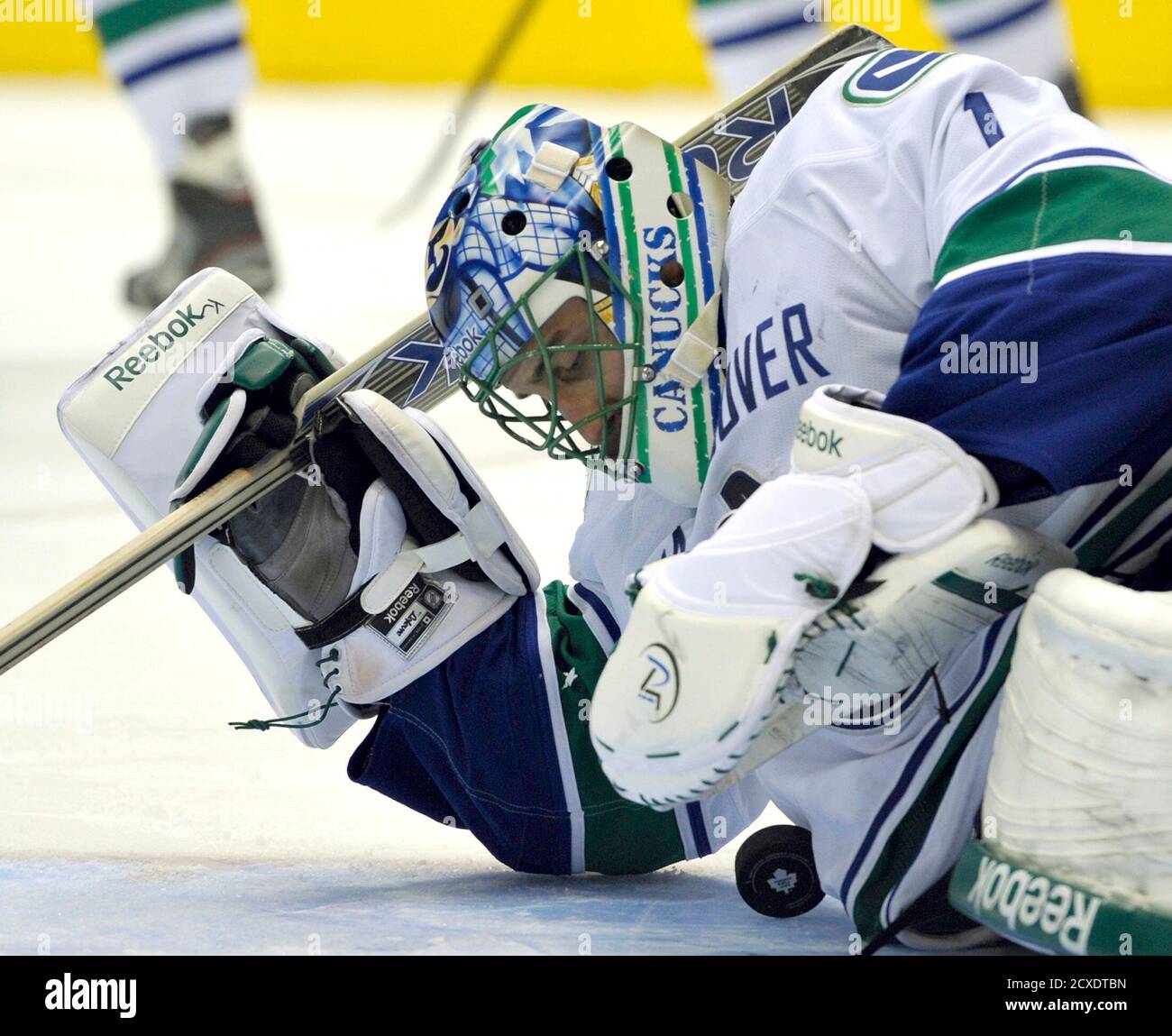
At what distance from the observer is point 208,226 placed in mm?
5031

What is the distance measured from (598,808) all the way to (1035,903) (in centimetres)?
77

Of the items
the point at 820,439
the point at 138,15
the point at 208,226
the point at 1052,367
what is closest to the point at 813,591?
the point at 820,439

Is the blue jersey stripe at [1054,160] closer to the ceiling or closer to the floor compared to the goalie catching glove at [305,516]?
closer to the ceiling

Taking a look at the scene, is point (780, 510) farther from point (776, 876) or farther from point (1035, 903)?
point (776, 876)

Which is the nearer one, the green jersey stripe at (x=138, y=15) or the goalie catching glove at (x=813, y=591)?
the goalie catching glove at (x=813, y=591)

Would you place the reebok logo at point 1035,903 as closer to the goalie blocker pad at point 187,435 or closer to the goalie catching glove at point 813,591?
the goalie catching glove at point 813,591

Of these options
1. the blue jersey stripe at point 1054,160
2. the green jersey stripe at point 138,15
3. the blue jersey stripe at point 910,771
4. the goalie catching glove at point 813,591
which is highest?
the blue jersey stripe at point 1054,160

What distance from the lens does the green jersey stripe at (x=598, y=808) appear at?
2141 millimetres

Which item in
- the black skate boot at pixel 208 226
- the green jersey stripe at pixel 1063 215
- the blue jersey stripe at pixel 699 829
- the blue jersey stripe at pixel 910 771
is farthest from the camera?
the black skate boot at pixel 208 226

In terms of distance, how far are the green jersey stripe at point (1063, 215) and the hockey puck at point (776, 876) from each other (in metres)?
0.68

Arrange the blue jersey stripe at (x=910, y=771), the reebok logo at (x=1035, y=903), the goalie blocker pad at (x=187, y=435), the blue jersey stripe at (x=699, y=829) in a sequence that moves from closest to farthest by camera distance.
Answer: the reebok logo at (x=1035, y=903) → the blue jersey stripe at (x=910, y=771) → the blue jersey stripe at (x=699, y=829) → the goalie blocker pad at (x=187, y=435)

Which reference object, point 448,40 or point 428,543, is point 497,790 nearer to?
point 428,543

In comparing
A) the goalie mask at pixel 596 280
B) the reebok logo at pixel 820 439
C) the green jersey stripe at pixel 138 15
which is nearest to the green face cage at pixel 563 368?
Answer: the goalie mask at pixel 596 280

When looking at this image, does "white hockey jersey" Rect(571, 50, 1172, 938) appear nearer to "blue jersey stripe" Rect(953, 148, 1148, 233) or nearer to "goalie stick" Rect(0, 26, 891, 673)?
"blue jersey stripe" Rect(953, 148, 1148, 233)
